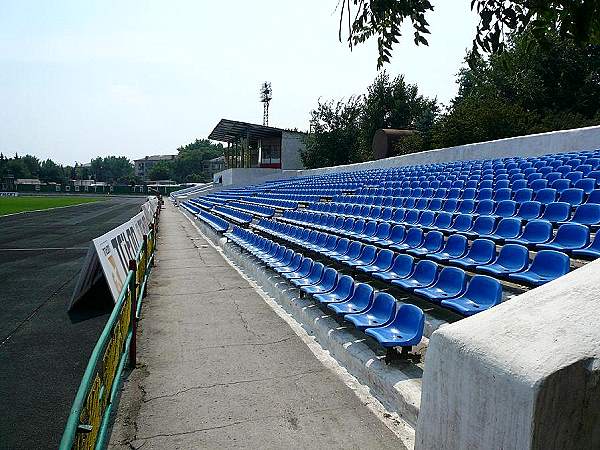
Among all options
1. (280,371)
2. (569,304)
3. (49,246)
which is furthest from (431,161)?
(569,304)

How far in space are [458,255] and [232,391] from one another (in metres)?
3.75

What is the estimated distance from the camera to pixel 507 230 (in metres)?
6.73

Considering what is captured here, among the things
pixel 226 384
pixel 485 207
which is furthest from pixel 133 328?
pixel 485 207

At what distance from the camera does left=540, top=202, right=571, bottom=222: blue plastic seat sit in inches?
267

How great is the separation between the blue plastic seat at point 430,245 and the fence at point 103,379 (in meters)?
4.02

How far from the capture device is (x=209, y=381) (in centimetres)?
445

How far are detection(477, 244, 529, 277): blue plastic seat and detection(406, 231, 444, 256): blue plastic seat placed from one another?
128 cm

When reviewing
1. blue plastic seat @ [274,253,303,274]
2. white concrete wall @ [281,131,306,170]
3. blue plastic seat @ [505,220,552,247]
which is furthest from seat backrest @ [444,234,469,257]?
white concrete wall @ [281,131,306,170]

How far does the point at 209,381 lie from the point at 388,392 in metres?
1.72

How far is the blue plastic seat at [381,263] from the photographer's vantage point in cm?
654

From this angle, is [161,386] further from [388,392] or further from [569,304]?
[569,304]

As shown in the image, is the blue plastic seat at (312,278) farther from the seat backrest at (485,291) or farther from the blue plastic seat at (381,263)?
the seat backrest at (485,291)

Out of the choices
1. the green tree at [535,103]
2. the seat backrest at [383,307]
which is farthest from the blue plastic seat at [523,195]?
the green tree at [535,103]

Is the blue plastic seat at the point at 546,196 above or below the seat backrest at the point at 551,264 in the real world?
above
